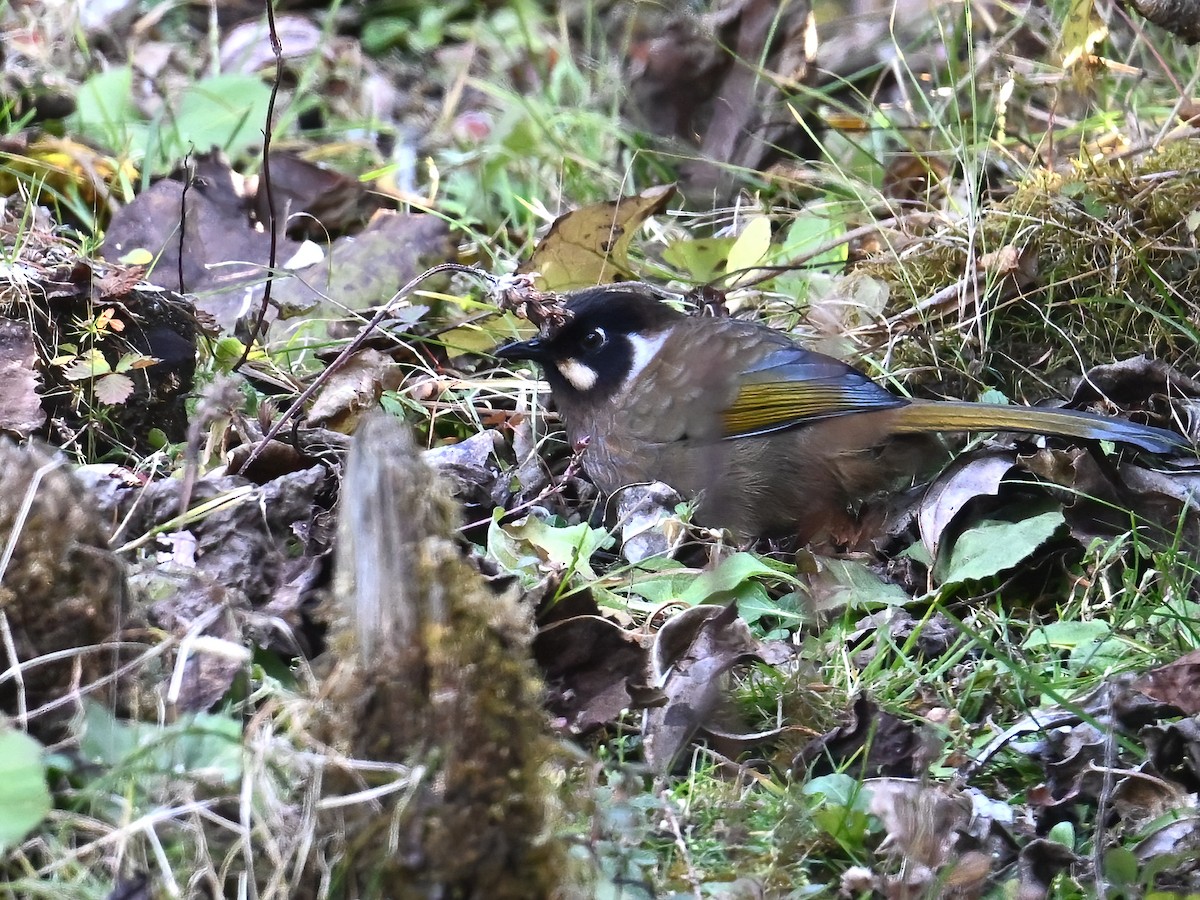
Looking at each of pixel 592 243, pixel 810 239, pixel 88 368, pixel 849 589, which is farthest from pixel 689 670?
pixel 810 239

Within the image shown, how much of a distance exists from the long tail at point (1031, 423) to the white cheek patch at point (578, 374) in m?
0.94

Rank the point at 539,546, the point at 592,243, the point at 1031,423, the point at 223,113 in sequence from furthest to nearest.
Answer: the point at 223,113 → the point at 592,243 → the point at 1031,423 → the point at 539,546

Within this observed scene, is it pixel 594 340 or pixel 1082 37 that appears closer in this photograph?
pixel 594 340

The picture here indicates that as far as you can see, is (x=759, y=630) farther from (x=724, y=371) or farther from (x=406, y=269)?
(x=406, y=269)


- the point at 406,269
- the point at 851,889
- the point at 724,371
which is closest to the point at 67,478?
the point at 851,889

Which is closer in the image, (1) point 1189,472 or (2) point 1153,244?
(1) point 1189,472

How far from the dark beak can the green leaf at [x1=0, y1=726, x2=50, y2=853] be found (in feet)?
8.04

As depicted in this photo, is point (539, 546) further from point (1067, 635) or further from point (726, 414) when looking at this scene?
point (1067, 635)

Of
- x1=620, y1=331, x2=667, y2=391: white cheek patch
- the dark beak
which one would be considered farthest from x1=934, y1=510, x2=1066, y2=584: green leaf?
the dark beak

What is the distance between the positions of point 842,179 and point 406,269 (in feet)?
5.27

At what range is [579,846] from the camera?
2.12 meters

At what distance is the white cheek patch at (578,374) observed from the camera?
437cm

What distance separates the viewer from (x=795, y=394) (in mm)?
4219

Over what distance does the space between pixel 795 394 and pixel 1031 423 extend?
719 mm
